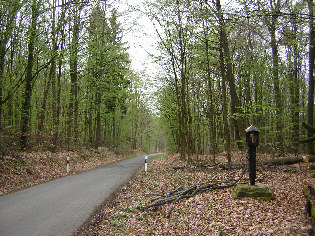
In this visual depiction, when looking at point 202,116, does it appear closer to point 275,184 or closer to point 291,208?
point 275,184

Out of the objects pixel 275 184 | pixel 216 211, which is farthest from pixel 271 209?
pixel 275 184

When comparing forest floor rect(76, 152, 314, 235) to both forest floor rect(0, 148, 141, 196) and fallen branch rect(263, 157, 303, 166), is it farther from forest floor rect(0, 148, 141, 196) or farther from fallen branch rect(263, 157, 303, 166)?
forest floor rect(0, 148, 141, 196)

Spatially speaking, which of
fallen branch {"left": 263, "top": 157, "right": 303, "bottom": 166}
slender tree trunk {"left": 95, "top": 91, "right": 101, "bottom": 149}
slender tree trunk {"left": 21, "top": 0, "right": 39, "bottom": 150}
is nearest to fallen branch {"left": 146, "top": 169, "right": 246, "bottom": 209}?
fallen branch {"left": 263, "top": 157, "right": 303, "bottom": 166}

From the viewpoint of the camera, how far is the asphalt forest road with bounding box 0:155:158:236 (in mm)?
5719

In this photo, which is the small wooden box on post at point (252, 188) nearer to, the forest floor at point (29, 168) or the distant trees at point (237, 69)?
the distant trees at point (237, 69)

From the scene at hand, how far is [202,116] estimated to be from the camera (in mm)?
23500

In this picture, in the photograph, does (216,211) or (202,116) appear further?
(202,116)

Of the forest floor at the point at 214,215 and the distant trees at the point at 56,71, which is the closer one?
the forest floor at the point at 214,215

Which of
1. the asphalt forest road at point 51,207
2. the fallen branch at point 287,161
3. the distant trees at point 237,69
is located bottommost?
the asphalt forest road at point 51,207

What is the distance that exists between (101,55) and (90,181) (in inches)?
582

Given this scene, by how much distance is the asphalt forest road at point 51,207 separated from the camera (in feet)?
18.8

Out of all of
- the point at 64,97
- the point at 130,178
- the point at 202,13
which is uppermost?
the point at 202,13

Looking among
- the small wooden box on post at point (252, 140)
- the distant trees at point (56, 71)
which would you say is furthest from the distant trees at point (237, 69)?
the distant trees at point (56, 71)

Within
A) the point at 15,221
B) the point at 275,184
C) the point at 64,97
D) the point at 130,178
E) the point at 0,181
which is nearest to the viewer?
the point at 15,221
